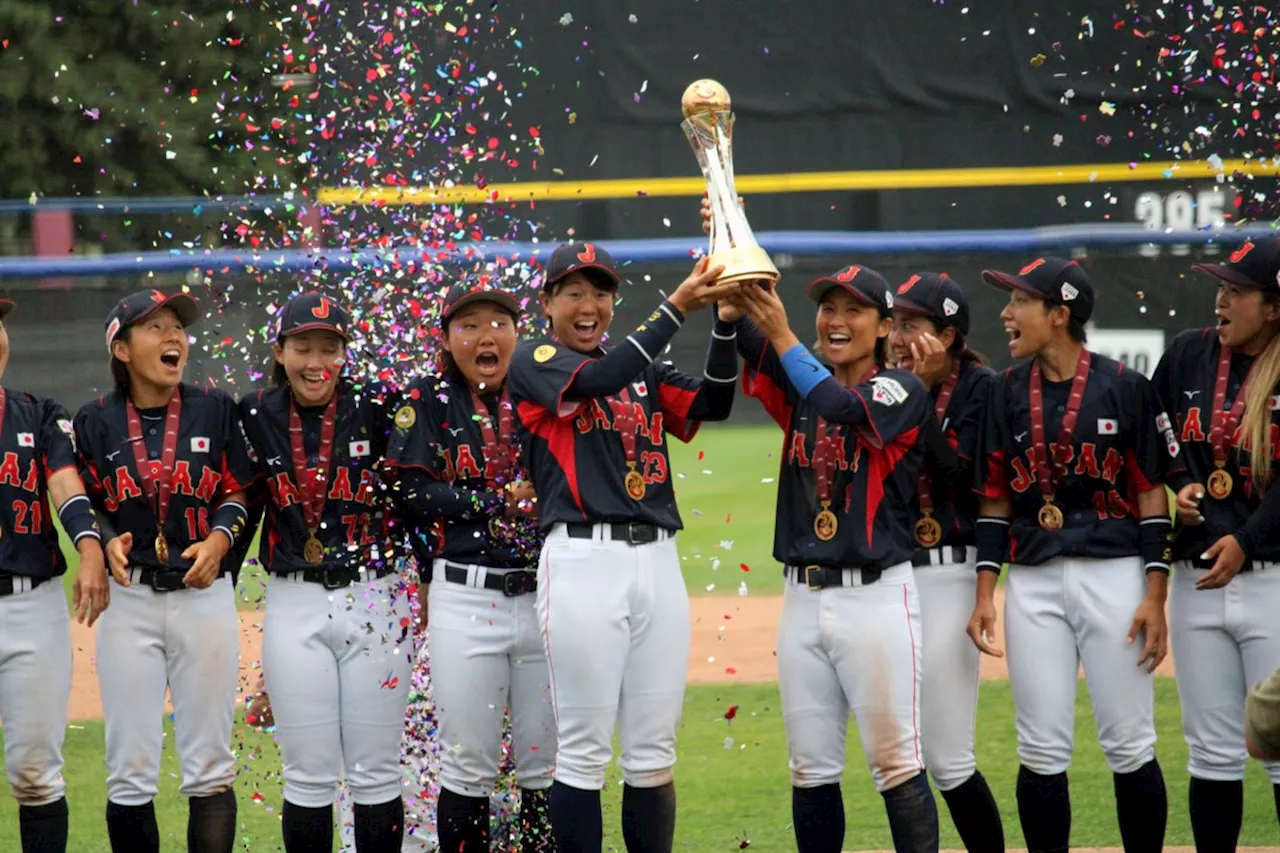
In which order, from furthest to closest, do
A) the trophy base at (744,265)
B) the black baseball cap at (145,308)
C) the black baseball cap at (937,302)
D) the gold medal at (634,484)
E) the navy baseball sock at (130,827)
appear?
the black baseball cap at (937,302)
the black baseball cap at (145,308)
the navy baseball sock at (130,827)
the gold medal at (634,484)
the trophy base at (744,265)

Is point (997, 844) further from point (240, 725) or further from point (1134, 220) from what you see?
point (1134, 220)

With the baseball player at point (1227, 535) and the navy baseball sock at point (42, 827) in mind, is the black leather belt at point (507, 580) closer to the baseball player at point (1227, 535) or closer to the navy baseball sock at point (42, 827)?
the navy baseball sock at point (42, 827)

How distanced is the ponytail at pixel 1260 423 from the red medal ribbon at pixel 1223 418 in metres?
0.02

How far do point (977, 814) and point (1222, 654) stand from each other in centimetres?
78

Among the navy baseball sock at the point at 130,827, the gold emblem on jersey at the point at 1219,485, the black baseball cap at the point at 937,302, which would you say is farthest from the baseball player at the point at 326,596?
the gold emblem on jersey at the point at 1219,485

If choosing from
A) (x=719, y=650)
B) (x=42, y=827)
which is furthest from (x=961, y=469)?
(x=719, y=650)

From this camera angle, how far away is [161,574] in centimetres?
432

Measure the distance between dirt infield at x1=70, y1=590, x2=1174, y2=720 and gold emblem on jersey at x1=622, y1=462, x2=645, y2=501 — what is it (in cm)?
345

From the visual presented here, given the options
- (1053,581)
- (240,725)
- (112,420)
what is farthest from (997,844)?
(240,725)

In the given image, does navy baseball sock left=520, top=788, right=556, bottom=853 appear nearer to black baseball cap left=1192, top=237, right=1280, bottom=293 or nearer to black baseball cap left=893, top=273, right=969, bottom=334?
black baseball cap left=893, top=273, right=969, bottom=334

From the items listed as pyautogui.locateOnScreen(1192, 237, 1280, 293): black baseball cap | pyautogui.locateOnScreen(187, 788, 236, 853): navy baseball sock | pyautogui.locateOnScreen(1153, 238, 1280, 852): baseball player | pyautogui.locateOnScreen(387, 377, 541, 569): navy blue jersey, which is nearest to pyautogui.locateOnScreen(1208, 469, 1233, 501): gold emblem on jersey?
pyautogui.locateOnScreen(1153, 238, 1280, 852): baseball player

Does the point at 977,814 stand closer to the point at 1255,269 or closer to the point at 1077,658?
the point at 1077,658

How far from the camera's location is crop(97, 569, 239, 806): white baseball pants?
430 centimetres

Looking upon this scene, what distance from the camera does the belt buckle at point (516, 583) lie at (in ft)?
13.9
